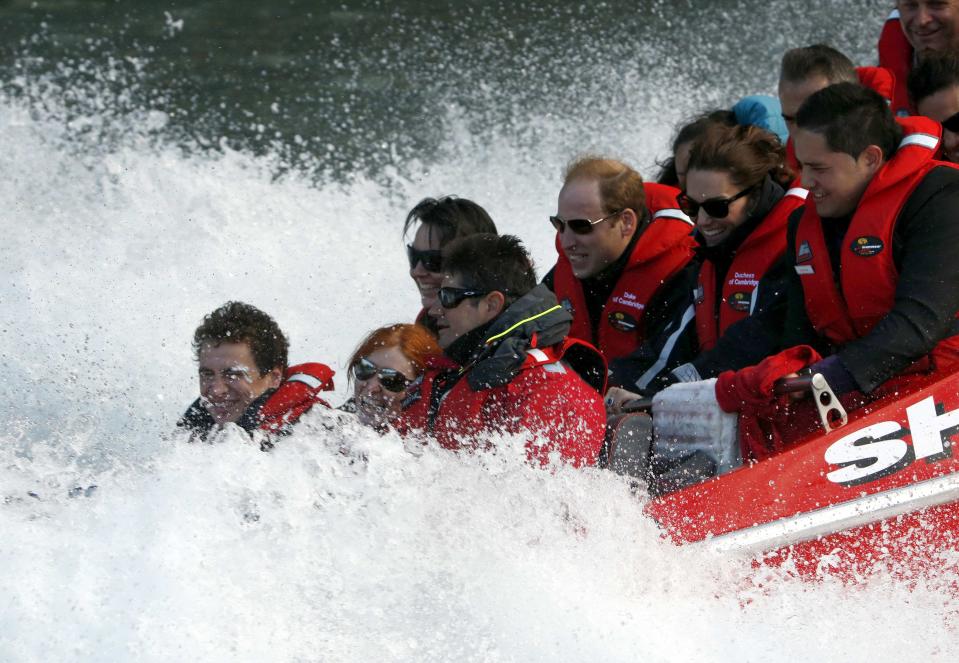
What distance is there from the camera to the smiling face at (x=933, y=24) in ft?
13.0

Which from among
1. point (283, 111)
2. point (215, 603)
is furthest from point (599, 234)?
point (283, 111)

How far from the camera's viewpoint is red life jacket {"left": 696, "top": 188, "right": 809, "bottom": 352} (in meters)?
3.27

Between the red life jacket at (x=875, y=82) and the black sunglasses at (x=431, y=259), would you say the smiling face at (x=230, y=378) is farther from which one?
the red life jacket at (x=875, y=82)

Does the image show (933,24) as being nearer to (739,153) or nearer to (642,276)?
(739,153)

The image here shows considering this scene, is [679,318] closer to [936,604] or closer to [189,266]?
[936,604]

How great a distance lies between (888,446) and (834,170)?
63 cm

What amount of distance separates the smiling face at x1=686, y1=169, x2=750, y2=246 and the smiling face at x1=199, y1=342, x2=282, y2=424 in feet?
4.28

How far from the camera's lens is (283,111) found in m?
8.23

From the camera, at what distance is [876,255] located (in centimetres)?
272

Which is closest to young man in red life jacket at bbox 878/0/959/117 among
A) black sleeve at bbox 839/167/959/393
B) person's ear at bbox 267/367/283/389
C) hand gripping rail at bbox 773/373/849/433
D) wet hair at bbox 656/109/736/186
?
wet hair at bbox 656/109/736/186

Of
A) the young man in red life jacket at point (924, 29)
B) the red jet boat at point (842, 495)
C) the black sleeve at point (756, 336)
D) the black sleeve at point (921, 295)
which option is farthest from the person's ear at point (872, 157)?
the young man in red life jacket at point (924, 29)

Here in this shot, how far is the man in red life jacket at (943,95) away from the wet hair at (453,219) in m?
1.25

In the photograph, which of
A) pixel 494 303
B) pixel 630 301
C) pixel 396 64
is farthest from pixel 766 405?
pixel 396 64

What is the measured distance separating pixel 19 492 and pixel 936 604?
2.10 metres
